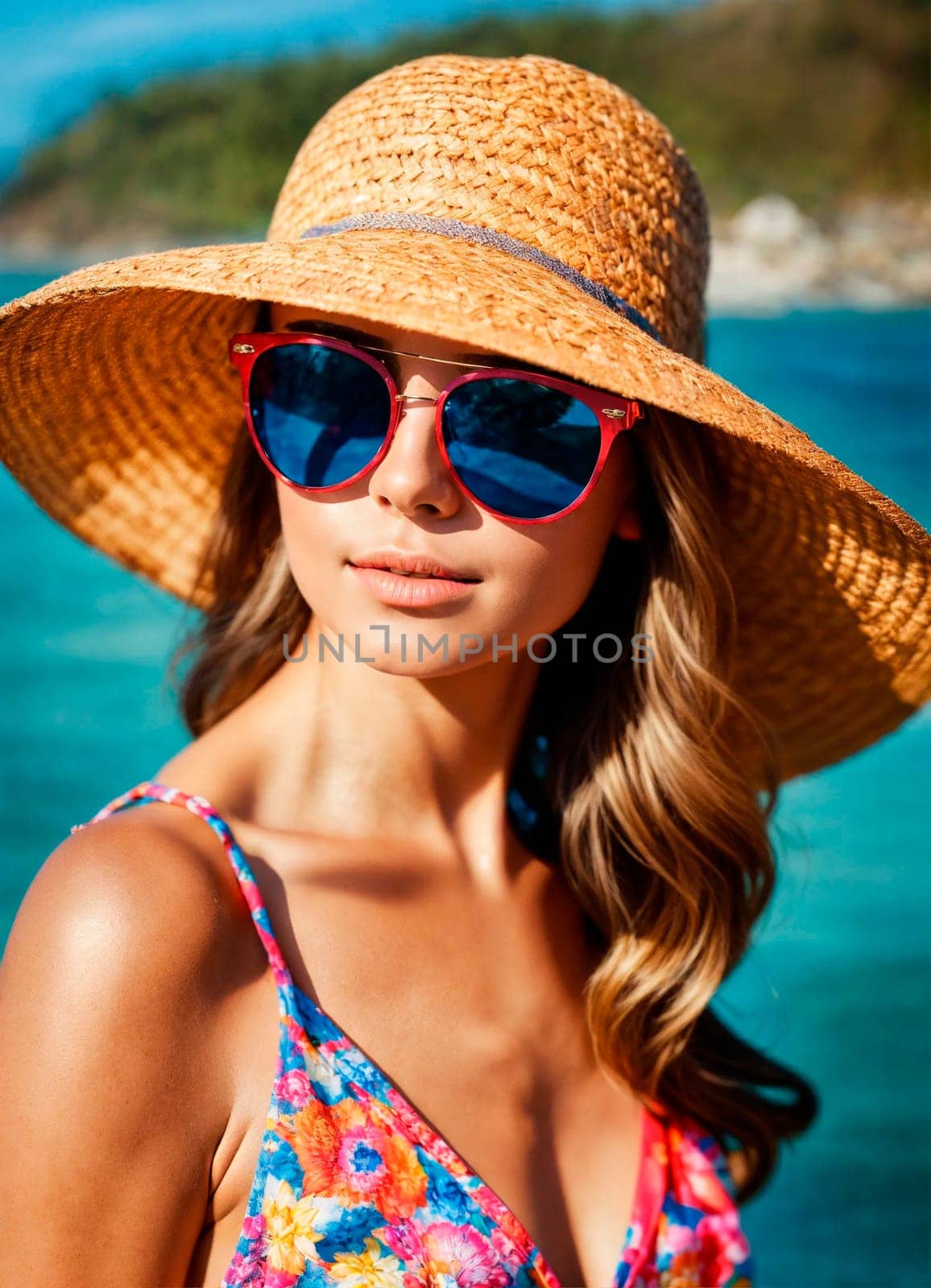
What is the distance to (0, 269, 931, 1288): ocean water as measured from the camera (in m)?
3.20

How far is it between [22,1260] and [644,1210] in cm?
72

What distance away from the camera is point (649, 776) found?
5.49 feet

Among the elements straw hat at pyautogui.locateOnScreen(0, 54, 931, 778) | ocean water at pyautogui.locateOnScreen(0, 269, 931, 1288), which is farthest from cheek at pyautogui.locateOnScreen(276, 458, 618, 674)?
ocean water at pyautogui.locateOnScreen(0, 269, 931, 1288)

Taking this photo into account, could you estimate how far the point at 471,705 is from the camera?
155 cm

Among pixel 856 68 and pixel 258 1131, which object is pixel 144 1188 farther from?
pixel 856 68

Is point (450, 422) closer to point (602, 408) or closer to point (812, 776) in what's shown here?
point (602, 408)

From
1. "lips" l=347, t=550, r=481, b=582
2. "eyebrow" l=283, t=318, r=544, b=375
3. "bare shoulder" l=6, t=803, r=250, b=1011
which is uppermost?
"eyebrow" l=283, t=318, r=544, b=375

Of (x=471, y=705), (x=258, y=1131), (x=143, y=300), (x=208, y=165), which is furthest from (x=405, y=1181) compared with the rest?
(x=208, y=165)

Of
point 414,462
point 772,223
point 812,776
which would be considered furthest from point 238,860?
point 772,223

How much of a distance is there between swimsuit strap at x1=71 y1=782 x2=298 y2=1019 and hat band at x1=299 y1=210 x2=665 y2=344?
599 mm

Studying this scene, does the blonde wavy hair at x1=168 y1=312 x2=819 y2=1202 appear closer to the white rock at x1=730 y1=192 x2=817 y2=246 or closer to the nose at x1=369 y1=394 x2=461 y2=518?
the nose at x1=369 y1=394 x2=461 y2=518

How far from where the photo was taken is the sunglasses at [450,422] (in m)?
1.22

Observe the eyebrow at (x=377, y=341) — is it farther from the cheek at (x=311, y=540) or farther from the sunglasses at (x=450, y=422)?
the cheek at (x=311, y=540)

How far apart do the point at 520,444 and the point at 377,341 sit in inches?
6.7
